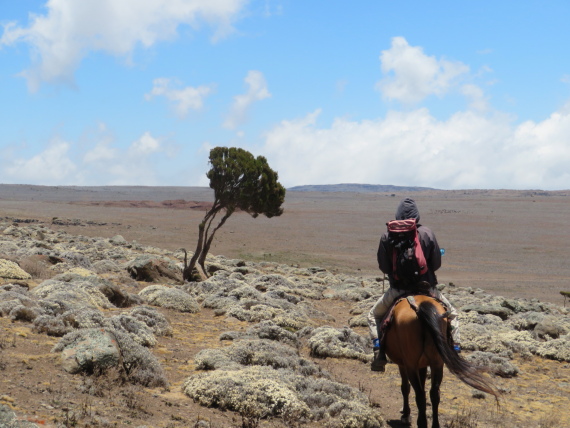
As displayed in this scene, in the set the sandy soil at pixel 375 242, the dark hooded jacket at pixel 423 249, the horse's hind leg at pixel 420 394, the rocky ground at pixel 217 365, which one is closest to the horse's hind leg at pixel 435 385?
the horse's hind leg at pixel 420 394

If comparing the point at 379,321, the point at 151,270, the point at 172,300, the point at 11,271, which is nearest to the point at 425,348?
the point at 379,321

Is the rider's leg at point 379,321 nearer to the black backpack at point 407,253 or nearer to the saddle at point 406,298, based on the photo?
the saddle at point 406,298

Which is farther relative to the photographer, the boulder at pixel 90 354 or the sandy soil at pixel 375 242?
the sandy soil at pixel 375 242

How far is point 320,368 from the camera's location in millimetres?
→ 10414

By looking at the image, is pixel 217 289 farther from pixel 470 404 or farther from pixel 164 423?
pixel 164 423

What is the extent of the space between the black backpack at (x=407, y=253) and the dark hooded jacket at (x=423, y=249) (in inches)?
3.8

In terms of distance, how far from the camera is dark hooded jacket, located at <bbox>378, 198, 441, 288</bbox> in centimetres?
752

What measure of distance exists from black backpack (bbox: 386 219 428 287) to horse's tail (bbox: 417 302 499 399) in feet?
2.25

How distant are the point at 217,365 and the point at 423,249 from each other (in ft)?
13.5

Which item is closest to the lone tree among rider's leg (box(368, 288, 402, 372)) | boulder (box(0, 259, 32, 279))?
boulder (box(0, 259, 32, 279))

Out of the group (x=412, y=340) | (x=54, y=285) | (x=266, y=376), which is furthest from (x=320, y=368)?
(x=54, y=285)

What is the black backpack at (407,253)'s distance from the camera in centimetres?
738

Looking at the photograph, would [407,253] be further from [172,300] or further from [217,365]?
[172,300]

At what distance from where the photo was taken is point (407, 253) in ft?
24.3
